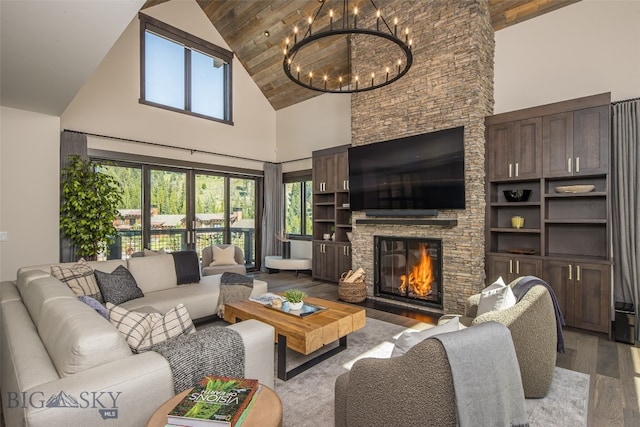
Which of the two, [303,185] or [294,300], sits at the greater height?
[303,185]

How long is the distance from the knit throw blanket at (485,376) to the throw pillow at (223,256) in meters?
5.02

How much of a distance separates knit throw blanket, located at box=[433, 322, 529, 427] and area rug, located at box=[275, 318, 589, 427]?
1033mm

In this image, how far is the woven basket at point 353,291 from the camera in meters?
4.95

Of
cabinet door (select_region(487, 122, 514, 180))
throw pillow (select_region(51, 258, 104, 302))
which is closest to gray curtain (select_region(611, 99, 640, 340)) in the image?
cabinet door (select_region(487, 122, 514, 180))

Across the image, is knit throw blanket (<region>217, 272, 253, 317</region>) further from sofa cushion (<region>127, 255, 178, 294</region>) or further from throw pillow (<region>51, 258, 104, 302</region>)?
throw pillow (<region>51, 258, 104, 302</region>)

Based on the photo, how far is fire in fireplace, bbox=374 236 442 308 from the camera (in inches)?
183

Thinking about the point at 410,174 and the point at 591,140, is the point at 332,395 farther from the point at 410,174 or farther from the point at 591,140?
the point at 591,140

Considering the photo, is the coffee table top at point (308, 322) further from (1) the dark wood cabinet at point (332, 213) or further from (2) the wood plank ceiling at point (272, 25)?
(2) the wood plank ceiling at point (272, 25)

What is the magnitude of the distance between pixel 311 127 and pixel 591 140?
5.01 metres

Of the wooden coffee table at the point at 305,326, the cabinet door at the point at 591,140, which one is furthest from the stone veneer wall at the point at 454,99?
the wooden coffee table at the point at 305,326

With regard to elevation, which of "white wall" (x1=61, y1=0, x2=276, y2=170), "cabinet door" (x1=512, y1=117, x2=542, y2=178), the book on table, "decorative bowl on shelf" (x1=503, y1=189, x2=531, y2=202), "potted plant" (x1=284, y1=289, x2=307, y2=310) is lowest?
"potted plant" (x1=284, y1=289, x2=307, y2=310)

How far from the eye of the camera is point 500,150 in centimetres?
429

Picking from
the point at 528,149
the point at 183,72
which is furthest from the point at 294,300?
the point at 183,72

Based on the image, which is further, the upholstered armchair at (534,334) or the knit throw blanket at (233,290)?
the knit throw blanket at (233,290)
